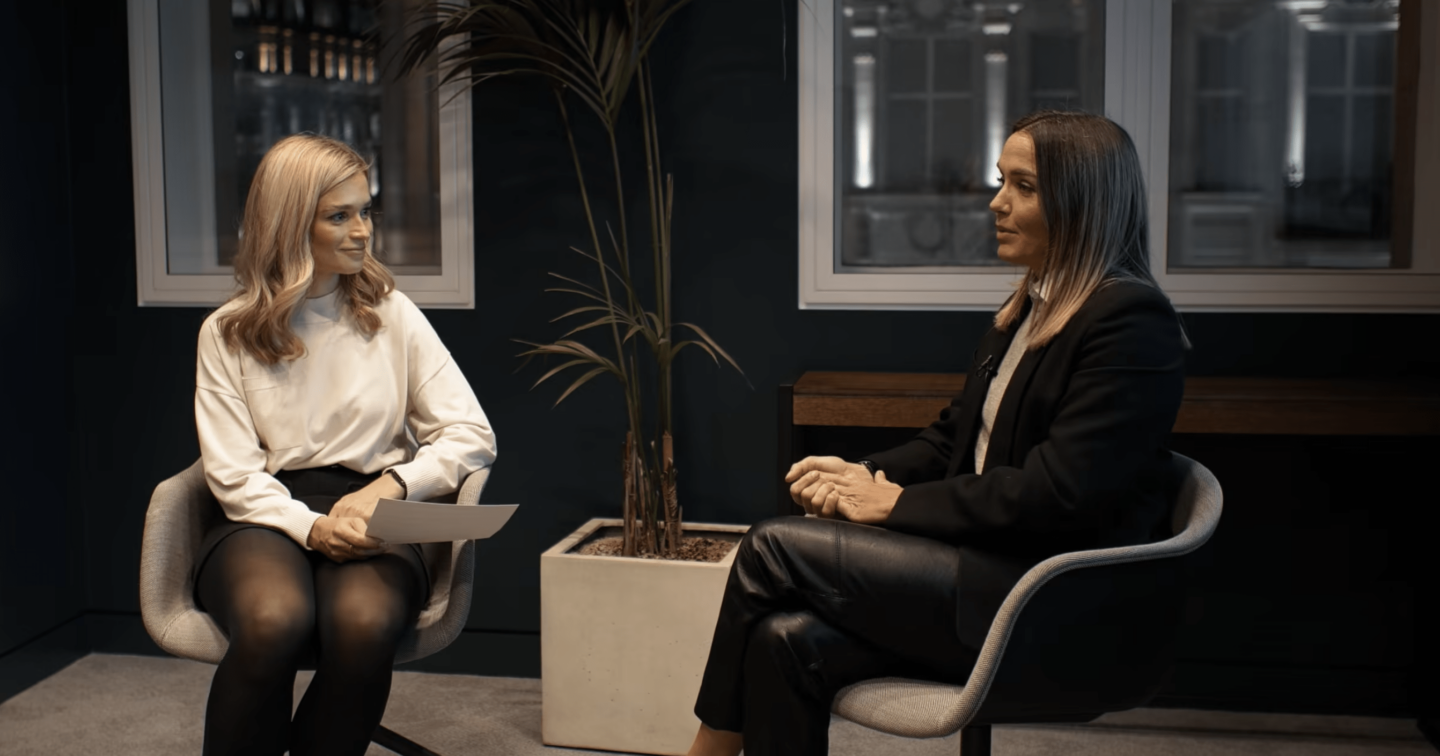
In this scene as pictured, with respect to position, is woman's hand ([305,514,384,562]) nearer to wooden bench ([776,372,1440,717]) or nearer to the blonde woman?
the blonde woman

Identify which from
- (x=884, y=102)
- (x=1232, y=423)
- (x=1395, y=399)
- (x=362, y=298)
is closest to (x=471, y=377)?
(x=362, y=298)

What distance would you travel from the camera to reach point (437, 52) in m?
3.38

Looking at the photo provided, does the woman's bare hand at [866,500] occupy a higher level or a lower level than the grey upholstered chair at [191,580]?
higher

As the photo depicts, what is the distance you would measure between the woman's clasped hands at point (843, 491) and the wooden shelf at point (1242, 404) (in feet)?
1.81

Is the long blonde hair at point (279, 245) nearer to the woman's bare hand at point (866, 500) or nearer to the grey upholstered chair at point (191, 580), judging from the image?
the grey upholstered chair at point (191, 580)

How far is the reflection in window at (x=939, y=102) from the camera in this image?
3.28 m

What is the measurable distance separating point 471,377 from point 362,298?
98cm

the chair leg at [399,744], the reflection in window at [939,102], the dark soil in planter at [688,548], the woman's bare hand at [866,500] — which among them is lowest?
the chair leg at [399,744]

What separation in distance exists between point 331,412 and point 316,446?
7cm

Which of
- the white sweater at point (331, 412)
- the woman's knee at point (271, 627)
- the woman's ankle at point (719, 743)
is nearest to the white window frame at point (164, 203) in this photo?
the white sweater at point (331, 412)

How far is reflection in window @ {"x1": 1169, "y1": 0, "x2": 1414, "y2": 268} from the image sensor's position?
3.17m

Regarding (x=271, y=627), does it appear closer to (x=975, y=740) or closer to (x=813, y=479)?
(x=813, y=479)

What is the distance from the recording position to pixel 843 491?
2123 mm

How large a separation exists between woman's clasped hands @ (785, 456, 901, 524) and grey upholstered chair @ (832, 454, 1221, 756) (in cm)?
28
